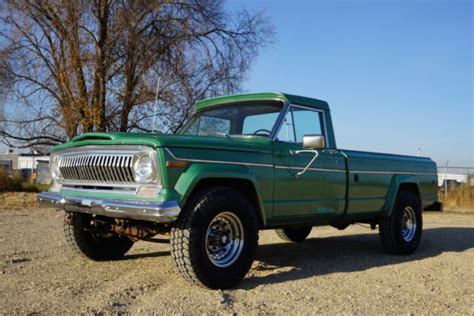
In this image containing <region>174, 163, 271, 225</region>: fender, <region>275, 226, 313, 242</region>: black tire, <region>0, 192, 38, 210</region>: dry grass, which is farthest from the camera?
<region>0, 192, 38, 210</region>: dry grass

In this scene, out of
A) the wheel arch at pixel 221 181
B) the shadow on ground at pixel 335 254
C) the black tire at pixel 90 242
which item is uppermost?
the wheel arch at pixel 221 181

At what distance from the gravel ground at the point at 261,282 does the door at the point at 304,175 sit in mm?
709

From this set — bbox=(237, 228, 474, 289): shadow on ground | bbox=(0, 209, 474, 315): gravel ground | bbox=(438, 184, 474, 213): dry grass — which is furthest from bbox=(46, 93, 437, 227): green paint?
bbox=(438, 184, 474, 213): dry grass

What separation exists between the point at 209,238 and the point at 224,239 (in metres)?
0.19

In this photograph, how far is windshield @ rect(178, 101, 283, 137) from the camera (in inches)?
238

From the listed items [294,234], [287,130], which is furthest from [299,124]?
[294,234]

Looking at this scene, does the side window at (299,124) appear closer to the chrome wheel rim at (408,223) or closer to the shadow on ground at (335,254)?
the shadow on ground at (335,254)

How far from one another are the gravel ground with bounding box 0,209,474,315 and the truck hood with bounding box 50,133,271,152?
1339mm

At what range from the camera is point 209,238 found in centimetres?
Result: 488

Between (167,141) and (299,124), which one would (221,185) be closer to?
(167,141)

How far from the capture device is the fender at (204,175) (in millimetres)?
4477

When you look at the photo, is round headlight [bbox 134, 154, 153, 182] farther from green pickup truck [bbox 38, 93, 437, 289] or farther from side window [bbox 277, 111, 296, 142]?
side window [bbox 277, 111, 296, 142]

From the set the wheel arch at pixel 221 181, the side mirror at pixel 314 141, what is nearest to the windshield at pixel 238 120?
the side mirror at pixel 314 141

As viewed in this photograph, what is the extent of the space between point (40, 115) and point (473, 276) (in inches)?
562
